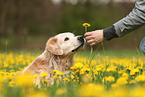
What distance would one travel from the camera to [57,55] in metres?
3.78

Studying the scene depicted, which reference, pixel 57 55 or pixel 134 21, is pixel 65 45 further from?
pixel 134 21

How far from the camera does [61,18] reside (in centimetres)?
1648

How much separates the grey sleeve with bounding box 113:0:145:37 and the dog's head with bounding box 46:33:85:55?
3.48 ft

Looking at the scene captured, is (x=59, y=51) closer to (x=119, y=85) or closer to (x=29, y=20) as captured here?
(x=119, y=85)

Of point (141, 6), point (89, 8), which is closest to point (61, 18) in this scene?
point (89, 8)

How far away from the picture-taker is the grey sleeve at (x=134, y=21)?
2.73 metres

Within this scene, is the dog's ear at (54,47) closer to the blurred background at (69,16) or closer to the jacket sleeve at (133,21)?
the jacket sleeve at (133,21)

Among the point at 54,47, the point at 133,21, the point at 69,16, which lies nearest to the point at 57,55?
the point at 54,47

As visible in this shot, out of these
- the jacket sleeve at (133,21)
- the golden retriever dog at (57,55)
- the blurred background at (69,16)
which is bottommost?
the golden retriever dog at (57,55)

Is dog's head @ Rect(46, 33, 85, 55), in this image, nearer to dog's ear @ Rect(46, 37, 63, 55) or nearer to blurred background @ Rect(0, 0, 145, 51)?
dog's ear @ Rect(46, 37, 63, 55)

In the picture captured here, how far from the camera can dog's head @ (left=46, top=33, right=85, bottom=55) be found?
3660mm

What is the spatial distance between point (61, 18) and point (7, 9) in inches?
236

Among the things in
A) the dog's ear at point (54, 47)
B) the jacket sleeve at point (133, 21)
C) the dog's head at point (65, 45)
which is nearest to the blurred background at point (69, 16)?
the dog's head at point (65, 45)

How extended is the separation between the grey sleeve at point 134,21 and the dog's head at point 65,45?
1.06 m
